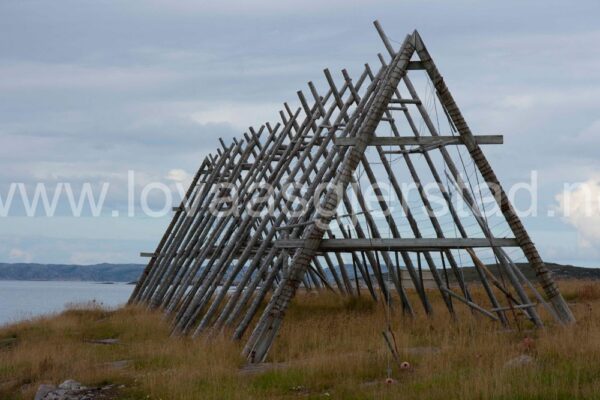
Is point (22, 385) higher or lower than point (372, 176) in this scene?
lower

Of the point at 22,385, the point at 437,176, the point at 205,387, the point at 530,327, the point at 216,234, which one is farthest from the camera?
the point at 216,234

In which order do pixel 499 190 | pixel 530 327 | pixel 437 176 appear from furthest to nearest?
pixel 437 176 → pixel 530 327 → pixel 499 190

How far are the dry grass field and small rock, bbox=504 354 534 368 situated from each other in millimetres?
65

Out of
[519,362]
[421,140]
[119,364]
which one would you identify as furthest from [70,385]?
[421,140]

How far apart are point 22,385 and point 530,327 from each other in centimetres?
713

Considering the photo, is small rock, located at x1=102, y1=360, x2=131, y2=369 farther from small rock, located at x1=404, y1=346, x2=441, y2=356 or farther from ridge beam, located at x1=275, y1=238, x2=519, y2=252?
small rock, located at x1=404, y1=346, x2=441, y2=356

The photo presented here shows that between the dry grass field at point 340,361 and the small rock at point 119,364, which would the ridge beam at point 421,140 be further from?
the small rock at point 119,364

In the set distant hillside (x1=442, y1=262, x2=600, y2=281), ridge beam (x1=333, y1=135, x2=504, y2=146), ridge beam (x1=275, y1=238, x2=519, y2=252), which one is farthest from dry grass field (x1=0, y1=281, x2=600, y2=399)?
distant hillside (x1=442, y1=262, x2=600, y2=281)

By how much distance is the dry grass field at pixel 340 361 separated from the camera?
29.2 ft

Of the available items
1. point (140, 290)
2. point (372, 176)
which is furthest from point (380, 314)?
point (140, 290)

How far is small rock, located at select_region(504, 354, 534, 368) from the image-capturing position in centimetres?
951

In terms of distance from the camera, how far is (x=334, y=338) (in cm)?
1274

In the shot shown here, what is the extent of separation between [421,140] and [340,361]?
A: 11.4 ft

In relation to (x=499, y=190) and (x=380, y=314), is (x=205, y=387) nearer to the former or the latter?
(x=499, y=190)
